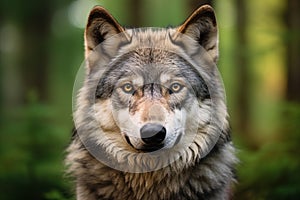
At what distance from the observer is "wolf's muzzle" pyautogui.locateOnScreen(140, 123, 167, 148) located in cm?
436

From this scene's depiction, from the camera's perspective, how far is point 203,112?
495 cm

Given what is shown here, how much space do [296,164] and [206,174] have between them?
2.47 metres

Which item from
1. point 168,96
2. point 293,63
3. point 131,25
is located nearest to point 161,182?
point 168,96

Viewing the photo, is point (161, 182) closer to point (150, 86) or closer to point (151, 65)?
point (150, 86)

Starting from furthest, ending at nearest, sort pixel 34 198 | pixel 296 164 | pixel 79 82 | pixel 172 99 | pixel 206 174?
pixel 34 198 → pixel 296 164 → pixel 79 82 → pixel 206 174 → pixel 172 99

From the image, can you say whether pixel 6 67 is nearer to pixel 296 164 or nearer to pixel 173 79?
pixel 296 164

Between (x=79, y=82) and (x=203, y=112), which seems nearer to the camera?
(x=203, y=112)

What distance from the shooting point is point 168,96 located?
4707 mm

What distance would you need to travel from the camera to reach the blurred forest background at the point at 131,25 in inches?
293

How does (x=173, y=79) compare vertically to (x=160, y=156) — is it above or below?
above

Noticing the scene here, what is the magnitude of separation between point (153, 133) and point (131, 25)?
13.1 feet

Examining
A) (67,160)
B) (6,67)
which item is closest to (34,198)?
(67,160)

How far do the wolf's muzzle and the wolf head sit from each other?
0.37ft

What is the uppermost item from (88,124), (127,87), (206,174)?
(127,87)
